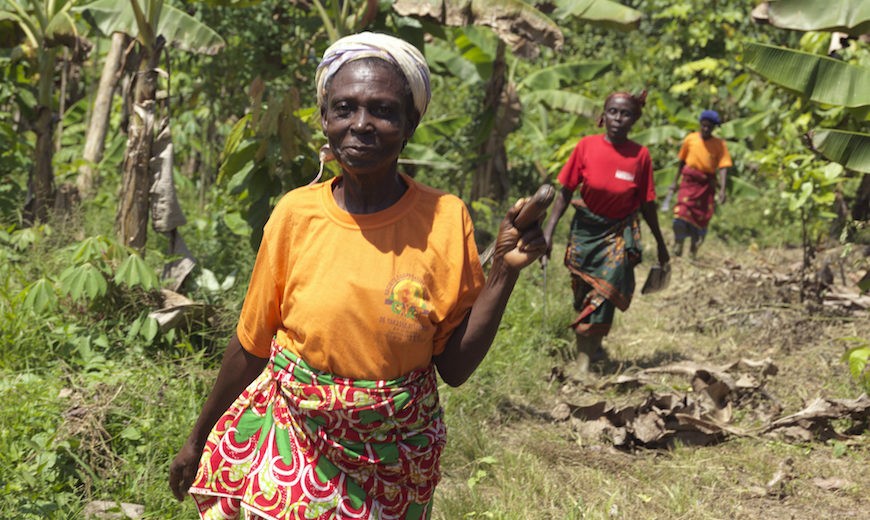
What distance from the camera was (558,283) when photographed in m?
7.72

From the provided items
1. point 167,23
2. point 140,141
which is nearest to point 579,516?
point 140,141

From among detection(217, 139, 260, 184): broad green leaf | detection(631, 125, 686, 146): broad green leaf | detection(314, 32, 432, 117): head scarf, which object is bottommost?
detection(631, 125, 686, 146): broad green leaf

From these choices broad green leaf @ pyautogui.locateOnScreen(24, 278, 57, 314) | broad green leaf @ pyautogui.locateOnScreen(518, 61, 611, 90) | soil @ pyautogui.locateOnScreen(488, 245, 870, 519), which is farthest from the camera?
broad green leaf @ pyautogui.locateOnScreen(518, 61, 611, 90)

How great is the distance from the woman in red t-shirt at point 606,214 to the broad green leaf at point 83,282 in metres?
2.58

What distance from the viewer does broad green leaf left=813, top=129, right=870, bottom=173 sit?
16.1 feet

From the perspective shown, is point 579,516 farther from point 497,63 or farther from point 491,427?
point 497,63

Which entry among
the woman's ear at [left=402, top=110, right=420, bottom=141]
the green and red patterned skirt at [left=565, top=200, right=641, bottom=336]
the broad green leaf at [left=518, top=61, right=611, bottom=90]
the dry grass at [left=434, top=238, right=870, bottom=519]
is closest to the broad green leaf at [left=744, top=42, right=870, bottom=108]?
the green and red patterned skirt at [left=565, top=200, right=641, bottom=336]

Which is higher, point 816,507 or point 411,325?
point 411,325

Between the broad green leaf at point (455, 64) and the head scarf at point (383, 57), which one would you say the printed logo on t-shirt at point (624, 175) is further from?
the broad green leaf at point (455, 64)

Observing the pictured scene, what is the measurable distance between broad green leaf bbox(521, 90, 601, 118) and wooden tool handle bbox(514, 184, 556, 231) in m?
8.81

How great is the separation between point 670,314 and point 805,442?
3.03 m

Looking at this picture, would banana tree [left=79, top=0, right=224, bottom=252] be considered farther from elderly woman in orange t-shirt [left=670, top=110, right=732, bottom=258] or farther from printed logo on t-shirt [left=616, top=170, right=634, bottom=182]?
elderly woman in orange t-shirt [left=670, top=110, right=732, bottom=258]

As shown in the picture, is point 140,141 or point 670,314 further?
point 670,314

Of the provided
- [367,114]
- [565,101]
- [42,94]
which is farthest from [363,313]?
[565,101]
